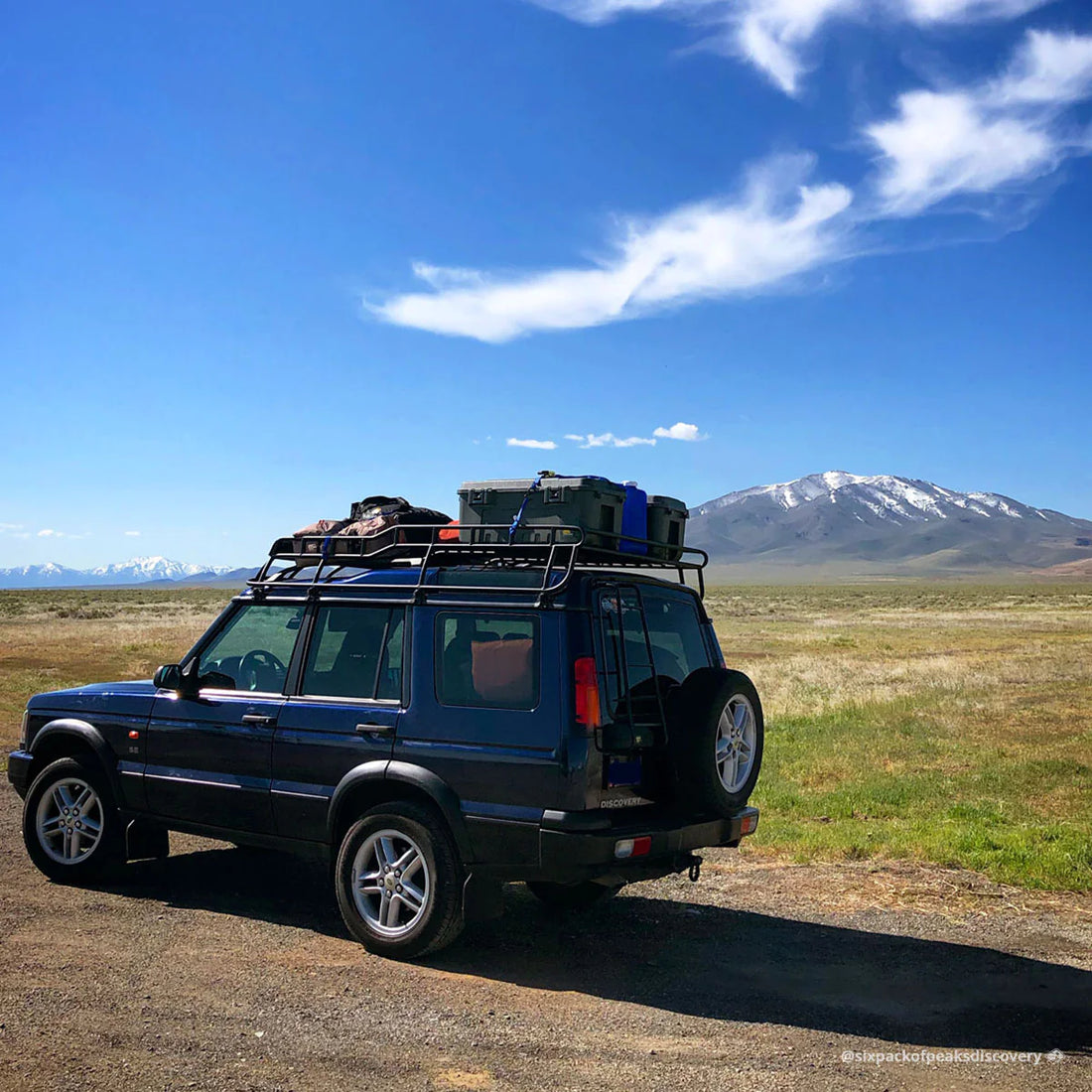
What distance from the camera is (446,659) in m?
5.95

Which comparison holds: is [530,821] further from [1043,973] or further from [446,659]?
[1043,973]

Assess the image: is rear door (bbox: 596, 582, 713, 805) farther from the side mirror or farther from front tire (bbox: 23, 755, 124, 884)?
front tire (bbox: 23, 755, 124, 884)

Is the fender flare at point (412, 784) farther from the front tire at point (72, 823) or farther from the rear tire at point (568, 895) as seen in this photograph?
the front tire at point (72, 823)

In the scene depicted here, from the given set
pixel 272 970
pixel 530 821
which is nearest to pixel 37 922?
pixel 272 970

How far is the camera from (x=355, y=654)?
6.37 m

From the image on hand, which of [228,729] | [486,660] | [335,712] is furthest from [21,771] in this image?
[486,660]

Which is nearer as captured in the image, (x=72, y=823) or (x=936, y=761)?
(x=72, y=823)

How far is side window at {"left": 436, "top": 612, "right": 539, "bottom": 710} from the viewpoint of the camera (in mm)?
5617

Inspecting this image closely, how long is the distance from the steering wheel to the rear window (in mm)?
2151

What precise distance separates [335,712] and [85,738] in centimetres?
216

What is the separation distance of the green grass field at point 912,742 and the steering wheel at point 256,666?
4.65 m

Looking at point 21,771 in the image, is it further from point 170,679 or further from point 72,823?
point 170,679

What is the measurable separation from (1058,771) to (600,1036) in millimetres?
9555

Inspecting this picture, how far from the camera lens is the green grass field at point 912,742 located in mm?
9078
